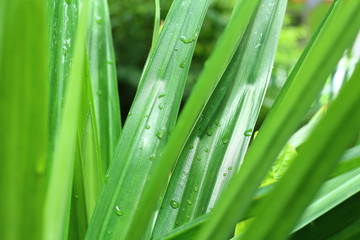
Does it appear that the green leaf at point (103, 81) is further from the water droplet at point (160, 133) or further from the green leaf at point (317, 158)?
the green leaf at point (317, 158)

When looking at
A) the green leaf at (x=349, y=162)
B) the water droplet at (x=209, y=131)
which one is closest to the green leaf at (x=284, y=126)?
the green leaf at (x=349, y=162)

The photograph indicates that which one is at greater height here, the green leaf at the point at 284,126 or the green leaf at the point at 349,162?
the green leaf at the point at 284,126

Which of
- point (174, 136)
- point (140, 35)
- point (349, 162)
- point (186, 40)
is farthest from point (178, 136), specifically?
point (140, 35)

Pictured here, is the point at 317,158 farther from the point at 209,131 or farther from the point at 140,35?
the point at 140,35

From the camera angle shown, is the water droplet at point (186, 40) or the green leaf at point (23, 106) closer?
the green leaf at point (23, 106)

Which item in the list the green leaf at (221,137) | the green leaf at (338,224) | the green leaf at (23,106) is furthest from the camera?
the green leaf at (221,137)

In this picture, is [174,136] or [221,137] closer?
[174,136]
